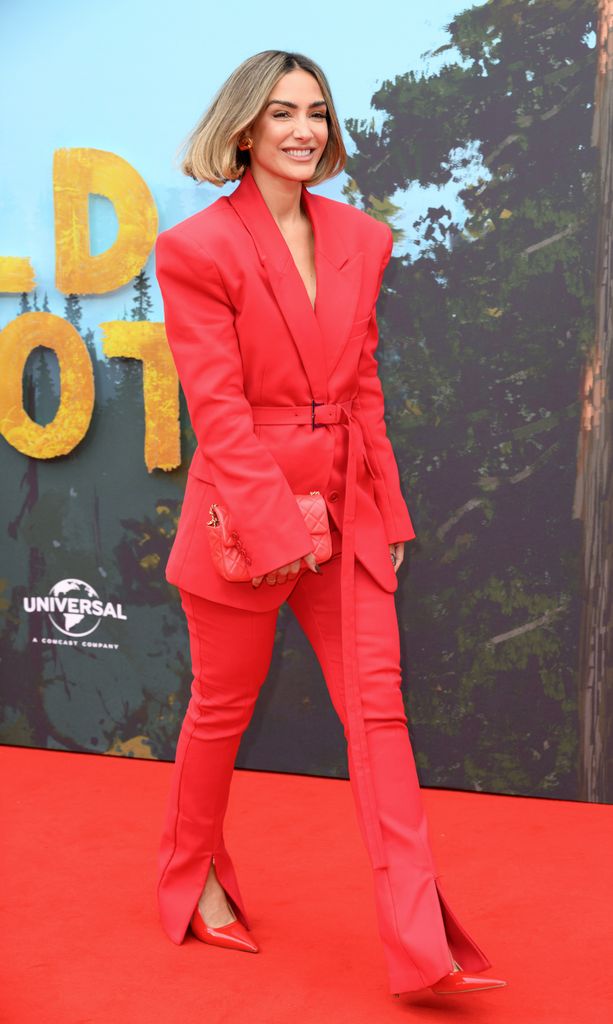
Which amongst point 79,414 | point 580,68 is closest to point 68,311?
point 79,414

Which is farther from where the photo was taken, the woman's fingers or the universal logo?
the universal logo

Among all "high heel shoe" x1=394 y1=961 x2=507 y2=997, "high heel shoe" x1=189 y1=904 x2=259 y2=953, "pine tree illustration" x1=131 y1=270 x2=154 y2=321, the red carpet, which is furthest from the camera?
"pine tree illustration" x1=131 y1=270 x2=154 y2=321

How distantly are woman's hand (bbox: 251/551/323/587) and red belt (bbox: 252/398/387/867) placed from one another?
0.29 feet

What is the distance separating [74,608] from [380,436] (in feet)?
5.27

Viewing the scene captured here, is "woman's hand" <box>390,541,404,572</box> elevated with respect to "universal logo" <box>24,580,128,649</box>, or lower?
elevated

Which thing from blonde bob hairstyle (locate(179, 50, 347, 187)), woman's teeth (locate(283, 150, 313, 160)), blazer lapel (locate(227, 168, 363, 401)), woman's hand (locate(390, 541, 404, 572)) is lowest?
woman's hand (locate(390, 541, 404, 572))

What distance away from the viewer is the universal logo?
3748mm

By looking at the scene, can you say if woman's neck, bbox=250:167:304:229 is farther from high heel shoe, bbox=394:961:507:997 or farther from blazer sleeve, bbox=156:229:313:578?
high heel shoe, bbox=394:961:507:997

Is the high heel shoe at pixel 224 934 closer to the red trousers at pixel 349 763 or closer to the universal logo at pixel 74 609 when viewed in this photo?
the red trousers at pixel 349 763

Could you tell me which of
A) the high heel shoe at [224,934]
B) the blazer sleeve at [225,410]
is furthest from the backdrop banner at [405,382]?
the blazer sleeve at [225,410]

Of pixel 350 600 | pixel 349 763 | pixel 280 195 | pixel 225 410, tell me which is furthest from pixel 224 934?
pixel 280 195

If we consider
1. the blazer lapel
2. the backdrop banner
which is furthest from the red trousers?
the backdrop banner

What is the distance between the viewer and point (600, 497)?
10.6 ft

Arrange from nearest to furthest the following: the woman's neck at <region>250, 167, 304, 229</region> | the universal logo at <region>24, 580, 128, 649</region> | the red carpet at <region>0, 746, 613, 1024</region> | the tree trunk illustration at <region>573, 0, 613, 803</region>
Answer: the red carpet at <region>0, 746, 613, 1024</region>, the woman's neck at <region>250, 167, 304, 229</region>, the tree trunk illustration at <region>573, 0, 613, 803</region>, the universal logo at <region>24, 580, 128, 649</region>
